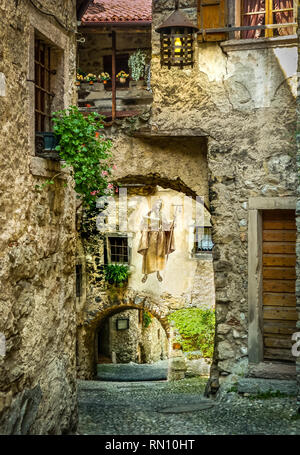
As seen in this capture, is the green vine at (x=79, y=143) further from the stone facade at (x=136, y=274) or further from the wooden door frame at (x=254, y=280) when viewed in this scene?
→ the stone facade at (x=136, y=274)

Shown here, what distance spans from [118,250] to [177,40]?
781 centimetres

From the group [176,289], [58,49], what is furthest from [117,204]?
[58,49]

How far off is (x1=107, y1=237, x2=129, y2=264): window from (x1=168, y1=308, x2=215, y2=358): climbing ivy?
68.3 inches

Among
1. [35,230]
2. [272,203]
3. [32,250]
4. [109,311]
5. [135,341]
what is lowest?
[135,341]

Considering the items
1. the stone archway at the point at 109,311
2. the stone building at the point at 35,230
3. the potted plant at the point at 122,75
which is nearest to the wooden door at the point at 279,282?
the stone building at the point at 35,230

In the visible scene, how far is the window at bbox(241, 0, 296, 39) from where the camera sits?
8.82m

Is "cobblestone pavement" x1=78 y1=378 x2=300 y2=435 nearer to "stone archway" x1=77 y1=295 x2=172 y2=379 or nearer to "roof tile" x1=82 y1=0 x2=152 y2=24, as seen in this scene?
"stone archway" x1=77 y1=295 x2=172 y2=379

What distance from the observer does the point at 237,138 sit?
8938 mm

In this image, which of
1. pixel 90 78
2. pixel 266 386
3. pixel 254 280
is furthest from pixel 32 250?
pixel 90 78

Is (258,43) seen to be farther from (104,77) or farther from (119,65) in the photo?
(119,65)

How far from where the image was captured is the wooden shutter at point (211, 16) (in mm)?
8961

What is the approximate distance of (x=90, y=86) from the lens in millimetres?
15453

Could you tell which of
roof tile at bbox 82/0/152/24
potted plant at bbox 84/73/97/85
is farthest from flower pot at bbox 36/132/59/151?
roof tile at bbox 82/0/152/24

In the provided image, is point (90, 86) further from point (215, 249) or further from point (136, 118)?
point (215, 249)
